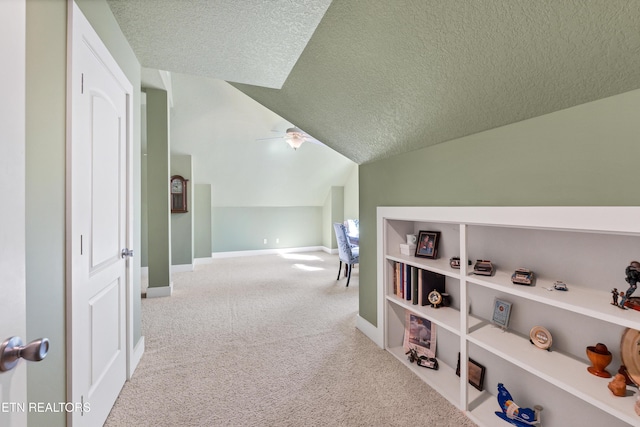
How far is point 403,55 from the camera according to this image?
150cm

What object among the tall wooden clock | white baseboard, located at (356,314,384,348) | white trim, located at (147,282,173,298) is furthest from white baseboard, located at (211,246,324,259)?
white baseboard, located at (356,314,384,348)

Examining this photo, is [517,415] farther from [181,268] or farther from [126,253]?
[181,268]

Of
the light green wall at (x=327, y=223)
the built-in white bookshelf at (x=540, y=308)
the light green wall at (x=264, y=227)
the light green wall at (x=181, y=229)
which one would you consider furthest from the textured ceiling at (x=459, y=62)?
the light green wall at (x=327, y=223)

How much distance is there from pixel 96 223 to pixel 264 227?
5.75 metres

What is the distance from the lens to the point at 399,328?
2.44 m

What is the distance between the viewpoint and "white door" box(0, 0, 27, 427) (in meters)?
0.58

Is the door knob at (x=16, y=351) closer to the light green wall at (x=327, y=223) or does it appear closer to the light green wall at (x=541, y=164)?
the light green wall at (x=541, y=164)

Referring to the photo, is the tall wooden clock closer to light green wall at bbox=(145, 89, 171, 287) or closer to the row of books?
light green wall at bbox=(145, 89, 171, 287)

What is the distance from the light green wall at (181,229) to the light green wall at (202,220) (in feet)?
2.34

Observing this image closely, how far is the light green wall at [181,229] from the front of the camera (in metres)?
5.37

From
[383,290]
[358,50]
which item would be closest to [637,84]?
[358,50]

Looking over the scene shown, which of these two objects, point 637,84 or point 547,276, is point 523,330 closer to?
point 547,276

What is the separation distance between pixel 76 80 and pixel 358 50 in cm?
139

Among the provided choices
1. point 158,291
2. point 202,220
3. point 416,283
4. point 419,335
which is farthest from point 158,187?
point 419,335
